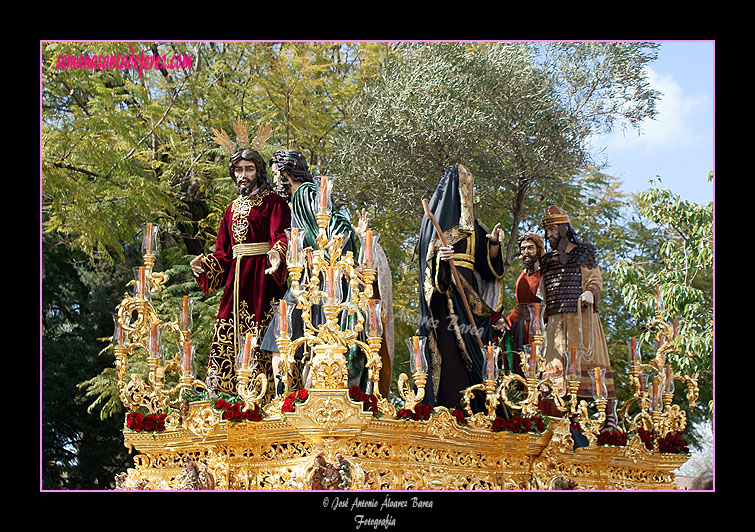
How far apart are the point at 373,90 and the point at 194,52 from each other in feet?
11.4

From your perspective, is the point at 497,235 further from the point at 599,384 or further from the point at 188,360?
the point at 188,360

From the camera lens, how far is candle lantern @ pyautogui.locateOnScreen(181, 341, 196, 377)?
30.0ft

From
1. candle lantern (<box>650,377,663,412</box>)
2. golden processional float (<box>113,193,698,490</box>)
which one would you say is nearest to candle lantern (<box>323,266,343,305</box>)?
golden processional float (<box>113,193,698,490</box>)

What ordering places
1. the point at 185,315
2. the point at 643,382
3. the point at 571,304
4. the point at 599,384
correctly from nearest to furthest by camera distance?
the point at 599,384
the point at 185,315
the point at 643,382
the point at 571,304

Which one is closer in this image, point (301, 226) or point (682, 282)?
point (301, 226)

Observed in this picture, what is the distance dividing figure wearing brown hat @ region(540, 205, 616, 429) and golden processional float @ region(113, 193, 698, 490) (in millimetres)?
732

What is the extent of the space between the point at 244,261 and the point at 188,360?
1488 millimetres

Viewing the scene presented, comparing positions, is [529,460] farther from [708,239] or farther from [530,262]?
[708,239]

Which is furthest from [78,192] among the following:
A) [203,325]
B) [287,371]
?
[287,371]

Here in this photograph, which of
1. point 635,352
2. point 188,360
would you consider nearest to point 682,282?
point 635,352

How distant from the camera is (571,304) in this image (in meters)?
11.2

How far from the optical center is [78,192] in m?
14.5

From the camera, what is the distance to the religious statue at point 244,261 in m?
10.1

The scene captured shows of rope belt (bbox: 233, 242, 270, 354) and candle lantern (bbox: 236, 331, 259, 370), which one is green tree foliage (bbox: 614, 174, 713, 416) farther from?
candle lantern (bbox: 236, 331, 259, 370)
